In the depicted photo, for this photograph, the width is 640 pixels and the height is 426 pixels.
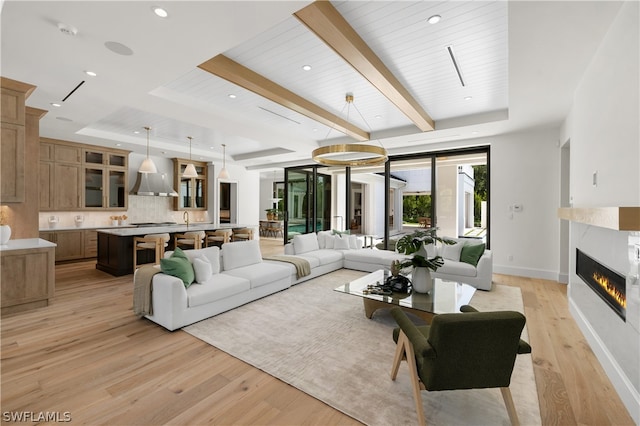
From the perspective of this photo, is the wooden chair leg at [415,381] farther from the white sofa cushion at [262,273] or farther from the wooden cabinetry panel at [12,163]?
the wooden cabinetry panel at [12,163]

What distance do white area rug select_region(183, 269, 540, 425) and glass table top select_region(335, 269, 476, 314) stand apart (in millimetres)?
352

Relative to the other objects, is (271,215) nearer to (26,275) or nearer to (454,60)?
(26,275)

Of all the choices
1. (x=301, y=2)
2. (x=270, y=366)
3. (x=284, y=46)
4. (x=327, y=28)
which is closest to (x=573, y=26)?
(x=327, y=28)

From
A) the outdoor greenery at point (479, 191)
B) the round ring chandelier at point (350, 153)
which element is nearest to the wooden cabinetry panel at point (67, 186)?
the round ring chandelier at point (350, 153)

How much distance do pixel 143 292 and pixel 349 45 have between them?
350 centimetres

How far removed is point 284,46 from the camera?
3.12 metres

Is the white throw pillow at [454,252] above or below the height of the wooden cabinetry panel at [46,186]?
below

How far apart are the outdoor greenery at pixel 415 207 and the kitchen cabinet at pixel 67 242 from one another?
26.0 feet

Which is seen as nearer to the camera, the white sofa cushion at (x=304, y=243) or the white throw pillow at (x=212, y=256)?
the white throw pillow at (x=212, y=256)

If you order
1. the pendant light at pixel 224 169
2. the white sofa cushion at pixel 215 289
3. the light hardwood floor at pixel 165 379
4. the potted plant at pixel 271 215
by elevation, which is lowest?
the light hardwood floor at pixel 165 379

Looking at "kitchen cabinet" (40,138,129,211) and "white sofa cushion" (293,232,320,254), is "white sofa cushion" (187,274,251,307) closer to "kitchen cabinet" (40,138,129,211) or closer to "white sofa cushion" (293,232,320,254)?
"white sofa cushion" (293,232,320,254)

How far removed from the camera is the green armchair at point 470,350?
170 cm

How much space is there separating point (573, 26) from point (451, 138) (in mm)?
3901

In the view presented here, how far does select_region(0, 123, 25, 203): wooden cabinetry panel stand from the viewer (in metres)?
3.73
